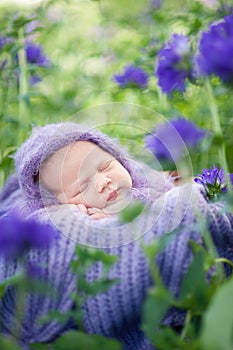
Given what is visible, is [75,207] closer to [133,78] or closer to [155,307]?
[155,307]

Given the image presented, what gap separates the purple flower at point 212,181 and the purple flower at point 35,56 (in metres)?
0.62

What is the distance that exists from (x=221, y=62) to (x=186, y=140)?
0.38ft

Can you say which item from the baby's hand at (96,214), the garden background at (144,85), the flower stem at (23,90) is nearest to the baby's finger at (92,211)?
the baby's hand at (96,214)

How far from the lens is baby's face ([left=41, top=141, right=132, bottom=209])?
97cm

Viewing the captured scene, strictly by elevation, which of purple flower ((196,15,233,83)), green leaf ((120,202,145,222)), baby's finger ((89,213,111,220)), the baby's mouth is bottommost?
green leaf ((120,202,145,222))

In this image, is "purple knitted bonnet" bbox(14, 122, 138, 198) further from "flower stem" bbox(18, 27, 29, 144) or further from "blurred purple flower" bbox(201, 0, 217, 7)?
"blurred purple flower" bbox(201, 0, 217, 7)

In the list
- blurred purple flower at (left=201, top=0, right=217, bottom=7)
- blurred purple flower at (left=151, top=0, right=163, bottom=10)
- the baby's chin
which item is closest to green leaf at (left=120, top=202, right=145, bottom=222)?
the baby's chin

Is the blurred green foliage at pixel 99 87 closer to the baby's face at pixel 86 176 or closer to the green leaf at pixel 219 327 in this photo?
the baby's face at pixel 86 176

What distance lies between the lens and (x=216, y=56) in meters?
0.87

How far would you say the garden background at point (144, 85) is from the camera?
889mm

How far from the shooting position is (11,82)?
166 centimetres

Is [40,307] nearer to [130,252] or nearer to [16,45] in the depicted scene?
[130,252]

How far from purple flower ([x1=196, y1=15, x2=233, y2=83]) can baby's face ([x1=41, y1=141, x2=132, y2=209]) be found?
0.63 feet

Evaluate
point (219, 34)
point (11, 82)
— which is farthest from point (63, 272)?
point (11, 82)
